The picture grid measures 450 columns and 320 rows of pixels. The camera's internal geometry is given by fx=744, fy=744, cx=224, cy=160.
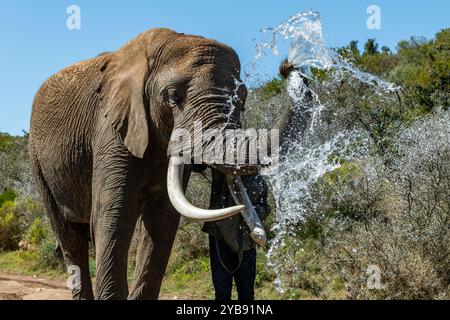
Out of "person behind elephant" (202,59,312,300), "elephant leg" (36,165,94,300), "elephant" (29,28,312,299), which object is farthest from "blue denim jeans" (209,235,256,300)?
Result: "elephant leg" (36,165,94,300)

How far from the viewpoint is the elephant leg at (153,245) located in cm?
580

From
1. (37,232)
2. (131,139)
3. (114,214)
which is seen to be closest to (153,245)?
(114,214)

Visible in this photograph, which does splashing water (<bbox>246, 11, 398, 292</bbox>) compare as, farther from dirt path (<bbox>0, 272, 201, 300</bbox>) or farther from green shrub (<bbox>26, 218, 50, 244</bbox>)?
green shrub (<bbox>26, 218, 50, 244</bbox>)

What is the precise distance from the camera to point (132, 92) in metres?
5.31

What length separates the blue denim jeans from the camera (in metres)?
5.49

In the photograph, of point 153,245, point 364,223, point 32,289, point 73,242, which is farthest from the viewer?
point 32,289

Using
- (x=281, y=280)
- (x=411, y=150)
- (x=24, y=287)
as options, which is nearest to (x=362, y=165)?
(x=411, y=150)

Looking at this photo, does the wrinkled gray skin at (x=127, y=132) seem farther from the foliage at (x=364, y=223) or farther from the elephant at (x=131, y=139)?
the foliage at (x=364, y=223)

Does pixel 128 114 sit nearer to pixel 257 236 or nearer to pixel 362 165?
pixel 257 236

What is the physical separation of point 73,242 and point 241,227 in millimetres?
1896

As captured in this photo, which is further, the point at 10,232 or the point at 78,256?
the point at 10,232

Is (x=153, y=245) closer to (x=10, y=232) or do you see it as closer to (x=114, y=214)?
(x=114, y=214)

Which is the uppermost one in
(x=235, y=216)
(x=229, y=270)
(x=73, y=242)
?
(x=235, y=216)

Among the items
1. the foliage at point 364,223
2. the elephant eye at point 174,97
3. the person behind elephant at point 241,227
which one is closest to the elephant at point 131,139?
the elephant eye at point 174,97
